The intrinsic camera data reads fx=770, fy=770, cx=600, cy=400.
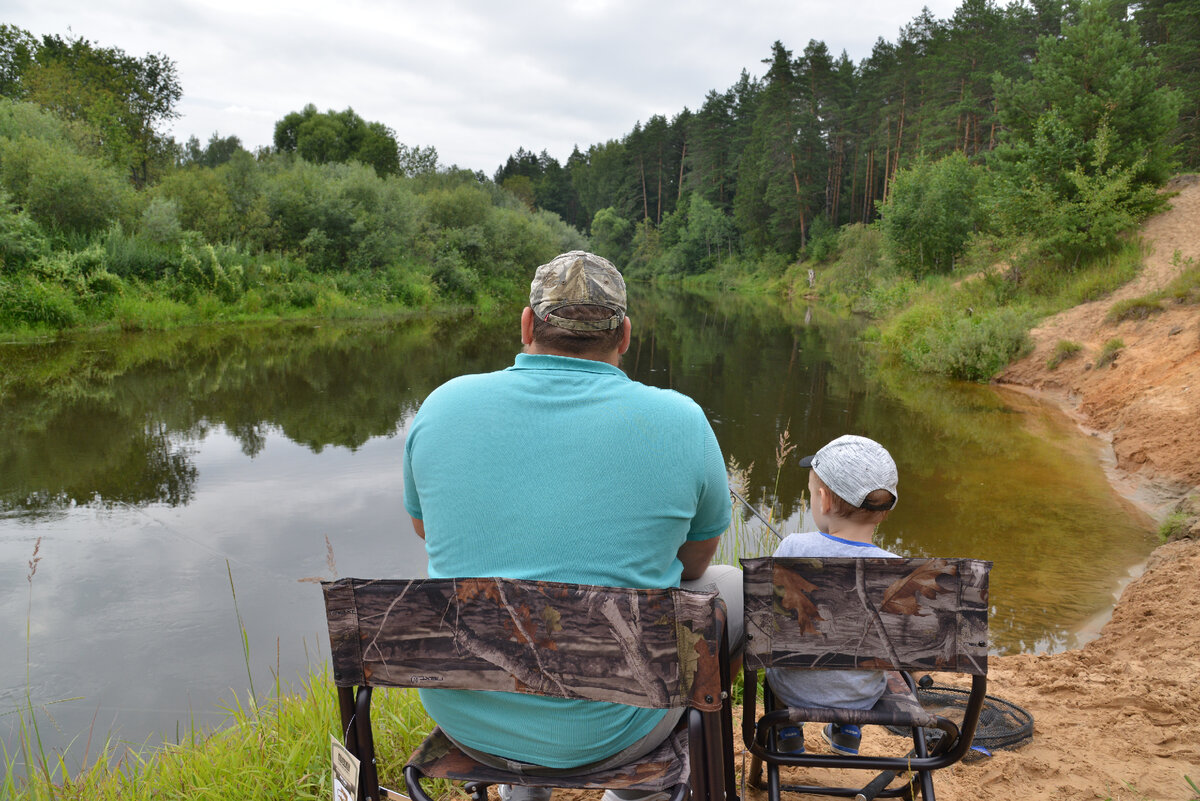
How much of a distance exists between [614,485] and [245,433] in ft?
30.2

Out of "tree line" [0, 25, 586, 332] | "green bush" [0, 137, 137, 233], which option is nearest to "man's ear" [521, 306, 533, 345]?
"tree line" [0, 25, 586, 332]

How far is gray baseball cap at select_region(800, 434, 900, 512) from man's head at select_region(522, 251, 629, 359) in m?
0.78

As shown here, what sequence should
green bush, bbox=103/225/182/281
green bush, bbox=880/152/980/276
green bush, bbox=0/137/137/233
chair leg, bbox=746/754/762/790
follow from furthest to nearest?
green bush, bbox=880/152/980/276, green bush, bbox=103/225/182/281, green bush, bbox=0/137/137/233, chair leg, bbox=746/754/762/790

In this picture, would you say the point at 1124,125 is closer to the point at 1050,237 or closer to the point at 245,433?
the point at 1050,237

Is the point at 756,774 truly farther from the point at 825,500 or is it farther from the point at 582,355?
the point at 582,355

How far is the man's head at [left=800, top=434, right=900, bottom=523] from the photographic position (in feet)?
7.07

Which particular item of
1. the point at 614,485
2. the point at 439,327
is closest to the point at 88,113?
the point at 439,327

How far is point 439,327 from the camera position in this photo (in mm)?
22969

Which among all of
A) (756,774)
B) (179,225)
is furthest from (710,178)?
(756,774)

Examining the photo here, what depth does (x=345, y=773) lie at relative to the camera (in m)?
1.63

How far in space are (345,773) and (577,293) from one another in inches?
45.3

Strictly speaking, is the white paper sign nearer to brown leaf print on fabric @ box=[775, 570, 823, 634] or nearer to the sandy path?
brown leaf print on fabric @ box=[775, 570, 823, 634]

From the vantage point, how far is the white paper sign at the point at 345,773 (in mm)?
1598

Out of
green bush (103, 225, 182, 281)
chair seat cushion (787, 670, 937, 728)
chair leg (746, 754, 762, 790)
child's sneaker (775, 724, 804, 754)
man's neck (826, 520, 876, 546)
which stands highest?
green bush (103, 225, 182, 281)
